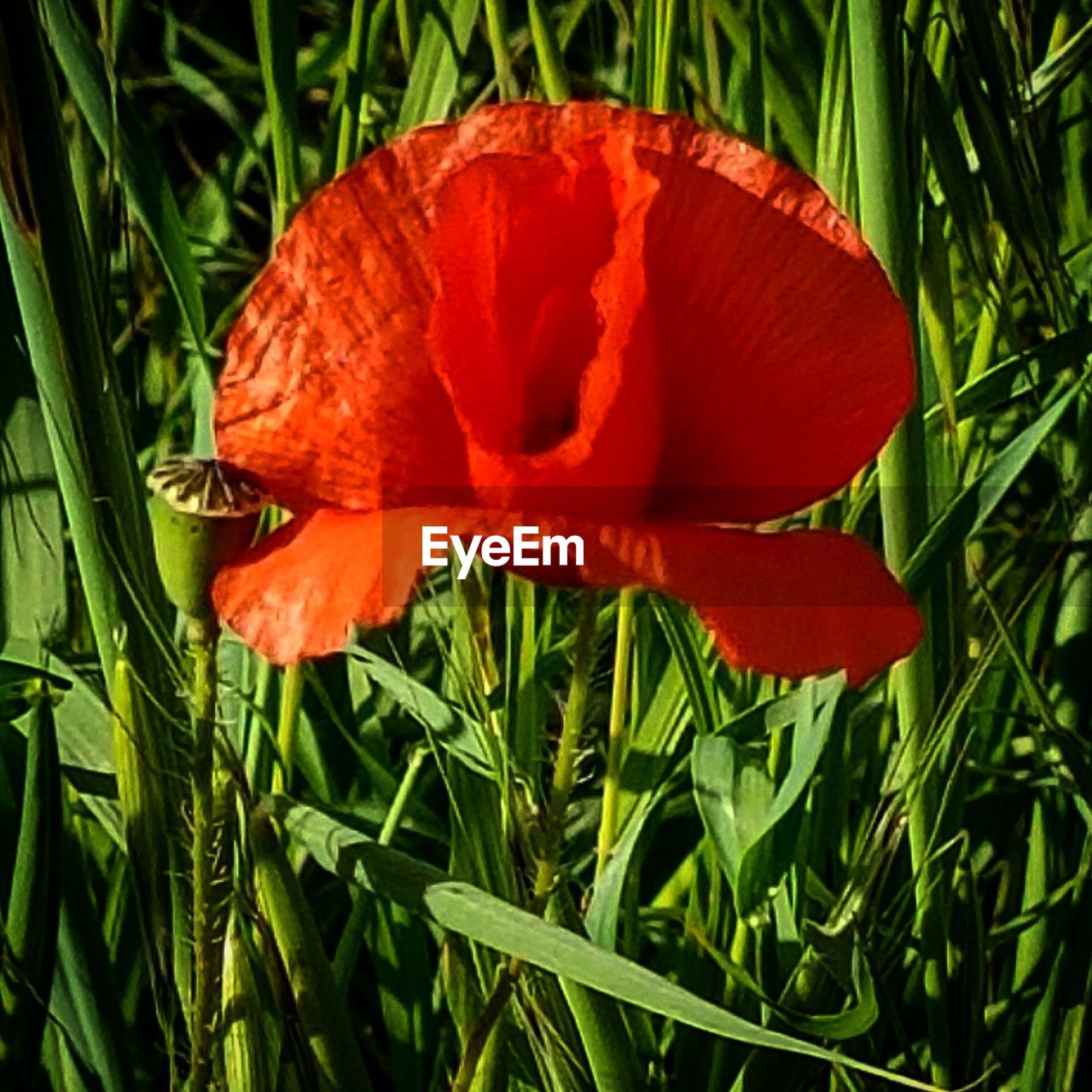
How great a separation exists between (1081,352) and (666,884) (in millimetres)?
142

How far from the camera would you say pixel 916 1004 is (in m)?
0.39

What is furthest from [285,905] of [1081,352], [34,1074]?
[1081,352]

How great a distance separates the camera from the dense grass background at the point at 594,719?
0.31 m

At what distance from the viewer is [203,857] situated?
29 cm

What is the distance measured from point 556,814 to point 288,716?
0.29 feet

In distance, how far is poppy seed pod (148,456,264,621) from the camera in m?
0.27

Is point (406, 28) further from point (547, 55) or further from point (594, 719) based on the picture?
point (594, 719)

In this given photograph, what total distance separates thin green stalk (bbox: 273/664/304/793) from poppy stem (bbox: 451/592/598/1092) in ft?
0.21

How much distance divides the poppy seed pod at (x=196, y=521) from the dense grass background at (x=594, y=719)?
1.2 inches

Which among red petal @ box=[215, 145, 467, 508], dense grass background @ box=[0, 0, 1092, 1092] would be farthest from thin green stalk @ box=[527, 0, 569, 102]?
red petal @ box=[215, 145, 467, 508]

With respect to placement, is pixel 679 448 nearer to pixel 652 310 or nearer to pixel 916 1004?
pixel 652 310

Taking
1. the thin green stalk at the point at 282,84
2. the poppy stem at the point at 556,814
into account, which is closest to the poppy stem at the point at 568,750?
the poppy stem at the point at 556,814

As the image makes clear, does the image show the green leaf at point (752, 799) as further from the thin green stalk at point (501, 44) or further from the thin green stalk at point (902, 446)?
the thin green stalk at point (501, 44)

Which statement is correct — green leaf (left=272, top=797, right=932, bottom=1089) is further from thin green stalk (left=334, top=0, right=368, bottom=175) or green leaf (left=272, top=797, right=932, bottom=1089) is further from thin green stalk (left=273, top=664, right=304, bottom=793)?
thin green stalk (left=334, top=0, right=368, bottom=175)
